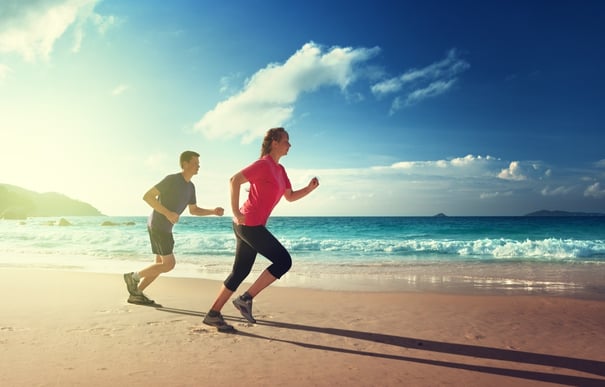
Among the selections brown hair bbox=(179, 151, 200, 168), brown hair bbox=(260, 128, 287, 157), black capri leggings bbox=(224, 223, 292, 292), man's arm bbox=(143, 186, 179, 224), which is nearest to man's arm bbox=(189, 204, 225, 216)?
man's arm bbox=(143, 186, 179, 224)

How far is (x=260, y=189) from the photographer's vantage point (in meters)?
4.52

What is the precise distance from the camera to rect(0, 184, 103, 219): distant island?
4562 inches

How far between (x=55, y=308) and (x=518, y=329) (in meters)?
5.59

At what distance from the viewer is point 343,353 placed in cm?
378

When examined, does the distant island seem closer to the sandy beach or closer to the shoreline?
the shoreline

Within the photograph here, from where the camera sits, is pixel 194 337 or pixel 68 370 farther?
pixel 194 337

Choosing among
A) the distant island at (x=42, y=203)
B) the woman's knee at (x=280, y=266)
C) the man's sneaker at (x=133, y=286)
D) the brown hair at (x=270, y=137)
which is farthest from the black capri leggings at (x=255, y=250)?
the distant island at (x=42, y=203)

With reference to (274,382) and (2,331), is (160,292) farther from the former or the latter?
(274,382)

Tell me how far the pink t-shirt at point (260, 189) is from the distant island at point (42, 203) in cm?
12784

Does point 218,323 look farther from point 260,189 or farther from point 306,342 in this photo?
point 260,189

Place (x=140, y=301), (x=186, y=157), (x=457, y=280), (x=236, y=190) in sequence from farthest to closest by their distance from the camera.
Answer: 1. (x=457, y=280)
2. (x=140, y=301)
3. (x=186, y=157)
4. (x=236, y=190)

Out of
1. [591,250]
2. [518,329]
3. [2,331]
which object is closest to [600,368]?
[518,329]

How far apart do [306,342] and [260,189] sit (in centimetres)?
160

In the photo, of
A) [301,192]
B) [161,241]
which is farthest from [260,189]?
[161,241]
